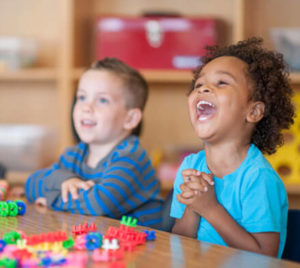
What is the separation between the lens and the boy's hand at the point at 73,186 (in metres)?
1.33

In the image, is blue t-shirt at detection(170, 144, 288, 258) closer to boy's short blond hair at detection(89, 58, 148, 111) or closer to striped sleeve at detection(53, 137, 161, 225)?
striped sleeve at detection(53, 137, 161, 225)

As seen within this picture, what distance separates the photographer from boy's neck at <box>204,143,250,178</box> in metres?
1.08

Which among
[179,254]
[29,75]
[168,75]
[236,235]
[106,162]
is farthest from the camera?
[29,75]

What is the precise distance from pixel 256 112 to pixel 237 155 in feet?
0.33

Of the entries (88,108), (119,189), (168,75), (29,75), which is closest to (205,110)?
(119,189)

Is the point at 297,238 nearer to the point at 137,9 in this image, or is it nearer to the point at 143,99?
the point at 143,99

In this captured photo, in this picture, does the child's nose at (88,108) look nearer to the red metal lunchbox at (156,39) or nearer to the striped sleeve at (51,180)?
the striped sleeve at (51,180)

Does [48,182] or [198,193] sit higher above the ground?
[198,193]

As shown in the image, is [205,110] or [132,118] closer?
[205,110]

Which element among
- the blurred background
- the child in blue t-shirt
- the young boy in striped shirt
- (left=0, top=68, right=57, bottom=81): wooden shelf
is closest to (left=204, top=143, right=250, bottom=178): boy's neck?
the child in blue t-shirt

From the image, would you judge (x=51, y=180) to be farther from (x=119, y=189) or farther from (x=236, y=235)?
(x=236, y=235)

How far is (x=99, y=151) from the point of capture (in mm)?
1546

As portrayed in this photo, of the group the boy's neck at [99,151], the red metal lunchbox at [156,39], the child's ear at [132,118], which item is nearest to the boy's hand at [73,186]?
the boy's neck at [99,151]

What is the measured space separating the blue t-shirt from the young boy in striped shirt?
0.34m
